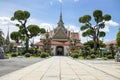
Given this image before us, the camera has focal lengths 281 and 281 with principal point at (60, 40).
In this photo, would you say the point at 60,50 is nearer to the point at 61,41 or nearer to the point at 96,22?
the point at 61,41

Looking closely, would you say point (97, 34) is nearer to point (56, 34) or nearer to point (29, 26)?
point (29, 26)

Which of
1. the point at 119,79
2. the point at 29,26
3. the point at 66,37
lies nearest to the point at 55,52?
the point at 66,37

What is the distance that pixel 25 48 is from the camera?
284ft

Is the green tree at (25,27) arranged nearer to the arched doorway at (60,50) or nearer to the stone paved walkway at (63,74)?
the arched doorway at (60,50)

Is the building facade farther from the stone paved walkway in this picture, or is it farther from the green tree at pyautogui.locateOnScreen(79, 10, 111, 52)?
the stone paved walkway

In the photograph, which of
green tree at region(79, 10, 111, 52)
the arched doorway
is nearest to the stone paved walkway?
green tree at region(79, 10, 111, 52)

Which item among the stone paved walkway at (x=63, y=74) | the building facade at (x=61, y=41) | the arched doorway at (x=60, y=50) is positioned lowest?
the stone paved walkway at (x=63, y=74)

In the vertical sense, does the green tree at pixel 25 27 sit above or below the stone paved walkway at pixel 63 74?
above

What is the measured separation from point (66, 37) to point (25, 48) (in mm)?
38256

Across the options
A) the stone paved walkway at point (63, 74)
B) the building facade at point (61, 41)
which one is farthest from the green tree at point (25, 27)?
the stone paved walkway at point (63, 74)

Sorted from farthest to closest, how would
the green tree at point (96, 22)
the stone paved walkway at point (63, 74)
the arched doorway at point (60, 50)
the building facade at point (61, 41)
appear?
the arched doorway at point (60, 50), the building facade at point (61, 41), the green tree at point (96, 22), the stone paved walkway at point (63, 74)

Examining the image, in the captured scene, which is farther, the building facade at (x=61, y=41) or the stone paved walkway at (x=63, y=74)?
the building facade at (x=61, y=41)

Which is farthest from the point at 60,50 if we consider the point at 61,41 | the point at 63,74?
the point at 63,74

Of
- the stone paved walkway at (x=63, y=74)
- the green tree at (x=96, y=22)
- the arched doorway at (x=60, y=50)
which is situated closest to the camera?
the stone paved walkway at (x=63, y=74)
